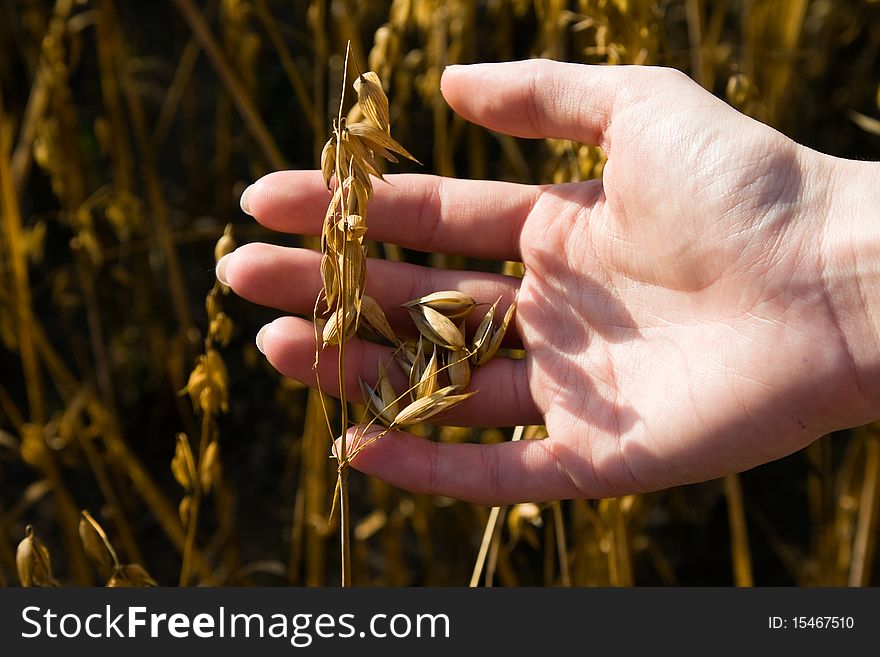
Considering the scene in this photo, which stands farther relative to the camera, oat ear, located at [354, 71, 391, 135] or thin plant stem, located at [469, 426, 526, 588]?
thin plant stem, located at [469, 426, 526, 588]

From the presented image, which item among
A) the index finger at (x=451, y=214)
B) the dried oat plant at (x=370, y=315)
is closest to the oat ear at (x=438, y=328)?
the dried oat plant at (x=370, y=315)

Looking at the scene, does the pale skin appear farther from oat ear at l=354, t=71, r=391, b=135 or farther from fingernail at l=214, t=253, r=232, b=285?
oat ear at l=354, t=71, r=391, b=135

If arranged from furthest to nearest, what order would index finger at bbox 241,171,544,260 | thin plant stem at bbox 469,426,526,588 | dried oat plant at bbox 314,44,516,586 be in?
index finger at bbox 241,171,544,260, thin plant stem at bbox 469,426,526,588, dried oat plant at bbox 314,44,516,586

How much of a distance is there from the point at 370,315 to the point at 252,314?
820 millimetres

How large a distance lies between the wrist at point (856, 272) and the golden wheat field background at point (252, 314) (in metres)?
0.09

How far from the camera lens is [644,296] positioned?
92cm

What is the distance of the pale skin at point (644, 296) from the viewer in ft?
2.76

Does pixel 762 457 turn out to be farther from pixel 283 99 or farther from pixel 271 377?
pixel 283 99

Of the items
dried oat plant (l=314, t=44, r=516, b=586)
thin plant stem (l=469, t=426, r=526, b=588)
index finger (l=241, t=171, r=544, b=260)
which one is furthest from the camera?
index finger (l=241, t=171, r=544, b=260)

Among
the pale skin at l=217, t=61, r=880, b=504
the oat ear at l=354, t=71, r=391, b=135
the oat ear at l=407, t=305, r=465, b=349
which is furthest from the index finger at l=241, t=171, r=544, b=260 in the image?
the oat ear at l=354, t=71, r=391, b=135

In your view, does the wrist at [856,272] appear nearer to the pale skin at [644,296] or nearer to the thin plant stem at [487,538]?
the pale skin at [644,296]

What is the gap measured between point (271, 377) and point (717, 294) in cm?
93

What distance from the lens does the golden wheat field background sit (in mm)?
970

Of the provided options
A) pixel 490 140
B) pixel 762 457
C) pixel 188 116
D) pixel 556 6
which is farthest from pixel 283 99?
pixel 762 457
